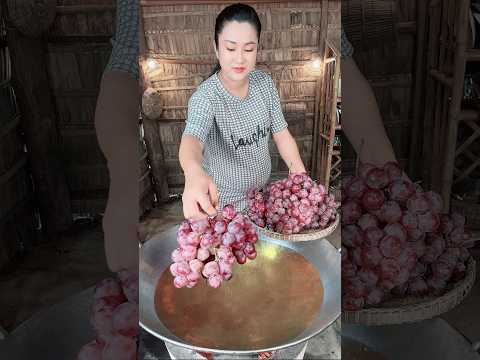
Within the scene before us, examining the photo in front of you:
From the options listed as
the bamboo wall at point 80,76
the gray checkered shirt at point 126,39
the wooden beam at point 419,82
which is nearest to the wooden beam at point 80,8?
the bamboo wall at point 80,76

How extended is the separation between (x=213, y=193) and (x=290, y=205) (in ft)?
0.29

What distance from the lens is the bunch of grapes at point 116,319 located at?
65cm

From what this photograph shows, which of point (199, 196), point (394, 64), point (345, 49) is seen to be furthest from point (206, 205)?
point (394, 64)

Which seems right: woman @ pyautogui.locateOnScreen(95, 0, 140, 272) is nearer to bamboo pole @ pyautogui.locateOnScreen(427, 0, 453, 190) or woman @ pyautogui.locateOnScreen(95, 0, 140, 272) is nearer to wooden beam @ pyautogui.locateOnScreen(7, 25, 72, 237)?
wooden beam @ pyautogui.locateOnScreen(7, 25, 72, 237)

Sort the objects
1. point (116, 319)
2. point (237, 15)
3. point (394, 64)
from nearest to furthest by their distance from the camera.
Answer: point (237, 15), point (116, 319), point (394, 64)

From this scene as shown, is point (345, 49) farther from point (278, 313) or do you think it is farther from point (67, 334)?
point (67, 334)

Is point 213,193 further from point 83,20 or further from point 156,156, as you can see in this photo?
point 83,20

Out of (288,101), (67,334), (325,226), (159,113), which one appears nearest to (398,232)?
(325,226)

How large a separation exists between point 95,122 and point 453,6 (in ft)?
2.11

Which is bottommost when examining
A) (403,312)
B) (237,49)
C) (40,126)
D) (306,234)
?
(403,312)

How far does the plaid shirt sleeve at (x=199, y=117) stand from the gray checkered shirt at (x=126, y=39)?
0.28 feet

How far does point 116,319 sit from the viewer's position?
2.12 ft

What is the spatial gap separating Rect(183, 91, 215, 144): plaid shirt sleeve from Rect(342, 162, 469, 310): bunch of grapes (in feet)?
0.83

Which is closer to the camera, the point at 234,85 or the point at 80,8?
the point at 234,85
